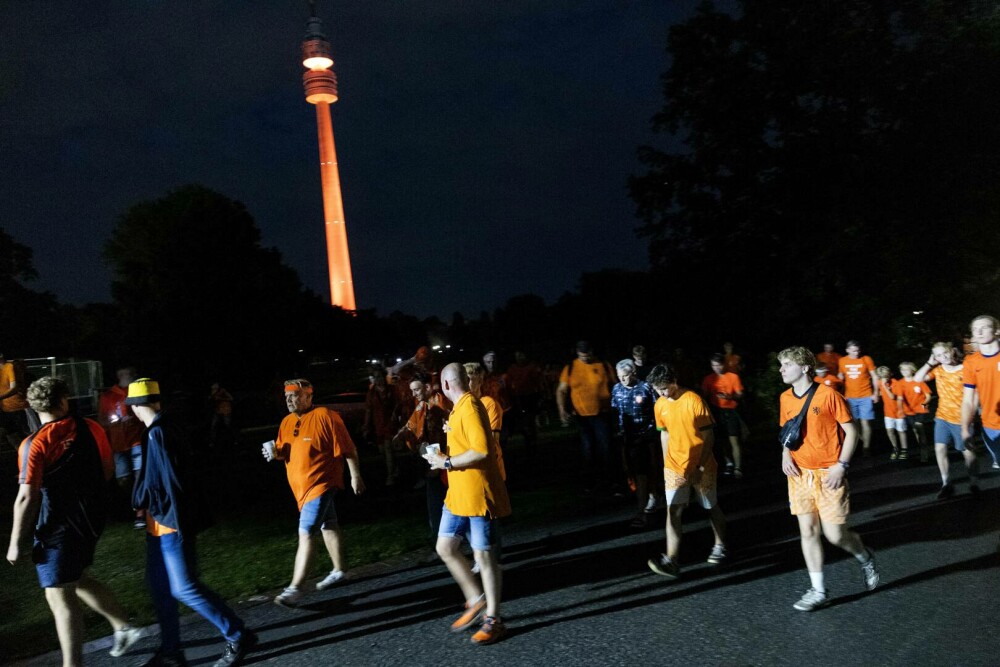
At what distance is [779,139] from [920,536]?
657 inches

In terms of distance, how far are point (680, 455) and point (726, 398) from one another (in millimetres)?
4465

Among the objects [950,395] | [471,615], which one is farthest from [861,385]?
[471,615]

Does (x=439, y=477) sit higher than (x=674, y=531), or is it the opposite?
(x=439, y=477)

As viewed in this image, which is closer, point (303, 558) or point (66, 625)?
point (66, 625)

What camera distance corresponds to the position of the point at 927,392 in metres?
11.2

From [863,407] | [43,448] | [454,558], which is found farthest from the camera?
[863,407]

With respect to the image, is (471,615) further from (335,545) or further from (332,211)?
(332,211)

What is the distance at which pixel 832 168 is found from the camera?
68.7 feet

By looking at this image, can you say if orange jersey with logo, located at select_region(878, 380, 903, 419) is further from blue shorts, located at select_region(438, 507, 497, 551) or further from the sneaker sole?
blue shorts, located at select_region(438, 507, 497, 551)

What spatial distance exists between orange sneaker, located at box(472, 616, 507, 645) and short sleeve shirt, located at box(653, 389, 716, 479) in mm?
1996

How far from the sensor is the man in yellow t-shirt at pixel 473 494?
16.6 feet

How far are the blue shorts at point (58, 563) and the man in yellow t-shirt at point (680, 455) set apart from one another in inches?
162

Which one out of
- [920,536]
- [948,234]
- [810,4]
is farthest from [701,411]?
[810,4]

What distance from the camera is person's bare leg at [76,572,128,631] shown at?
5.09 metres
